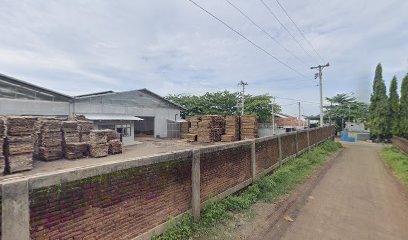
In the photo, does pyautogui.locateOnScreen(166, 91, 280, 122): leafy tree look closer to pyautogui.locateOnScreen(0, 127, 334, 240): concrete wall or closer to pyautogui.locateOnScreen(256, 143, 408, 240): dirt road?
pyautogui.locateOnScreen(256, 143, 408, 240): dirt road

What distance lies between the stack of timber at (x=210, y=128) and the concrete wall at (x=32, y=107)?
1375 cm

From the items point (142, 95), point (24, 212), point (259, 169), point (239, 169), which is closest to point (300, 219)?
point (239, 169)

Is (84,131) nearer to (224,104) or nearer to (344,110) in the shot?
(224,104)

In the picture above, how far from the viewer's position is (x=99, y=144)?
17.1m

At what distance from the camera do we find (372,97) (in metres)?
38.0

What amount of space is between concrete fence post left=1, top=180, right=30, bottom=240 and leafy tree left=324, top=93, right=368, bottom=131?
2080 inches

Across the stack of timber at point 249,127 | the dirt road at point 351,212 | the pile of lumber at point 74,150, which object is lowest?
the dirt road at point 351,212

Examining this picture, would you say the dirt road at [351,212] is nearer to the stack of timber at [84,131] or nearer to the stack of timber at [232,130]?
the stack of timber at [232,130]

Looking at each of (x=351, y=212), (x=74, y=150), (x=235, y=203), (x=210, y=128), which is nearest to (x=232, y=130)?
(x=210, y=128)

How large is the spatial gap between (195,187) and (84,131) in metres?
14.4

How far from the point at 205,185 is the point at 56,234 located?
3.97 m

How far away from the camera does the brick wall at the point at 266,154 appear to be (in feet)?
33.1

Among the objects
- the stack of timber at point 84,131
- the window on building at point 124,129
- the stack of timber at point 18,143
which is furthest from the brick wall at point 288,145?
the window on building at point 124,129

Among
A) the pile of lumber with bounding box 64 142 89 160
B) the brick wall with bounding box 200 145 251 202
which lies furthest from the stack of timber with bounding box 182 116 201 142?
the brick wall with bounding box 200 145 251 202
